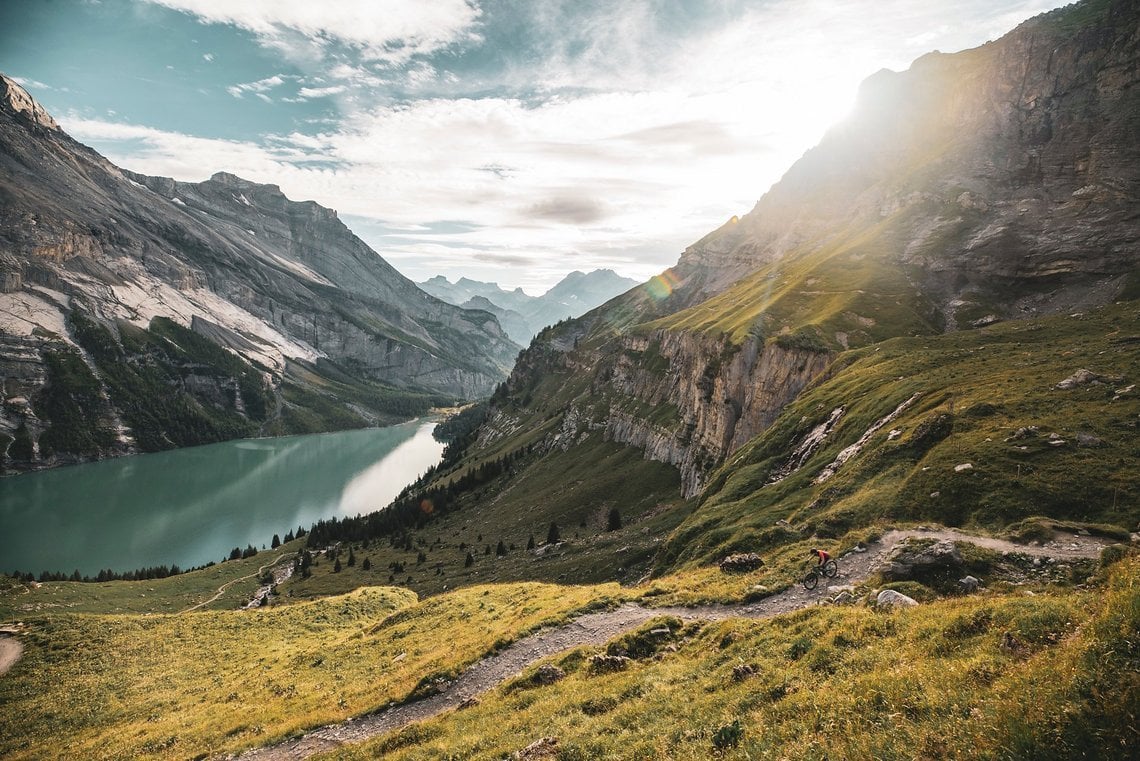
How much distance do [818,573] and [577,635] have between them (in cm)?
1072

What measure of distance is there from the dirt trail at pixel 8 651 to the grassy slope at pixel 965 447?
49.3 m

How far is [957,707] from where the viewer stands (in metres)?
8.95

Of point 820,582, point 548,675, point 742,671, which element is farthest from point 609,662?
point 820,582

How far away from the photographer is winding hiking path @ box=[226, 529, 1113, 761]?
1964 centimetres

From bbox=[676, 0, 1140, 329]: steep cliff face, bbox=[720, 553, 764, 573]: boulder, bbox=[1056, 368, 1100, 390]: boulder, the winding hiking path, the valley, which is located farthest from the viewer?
bbox=[676, 0, 1140, 329]: steep cliff face

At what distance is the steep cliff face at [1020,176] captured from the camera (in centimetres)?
7194

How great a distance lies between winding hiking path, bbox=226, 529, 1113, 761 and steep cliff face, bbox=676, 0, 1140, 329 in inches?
2531

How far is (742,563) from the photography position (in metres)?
26.6

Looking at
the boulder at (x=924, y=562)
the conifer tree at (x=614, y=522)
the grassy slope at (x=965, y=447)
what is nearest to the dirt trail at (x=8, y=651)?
the grassy slope at (x=965, y=447)

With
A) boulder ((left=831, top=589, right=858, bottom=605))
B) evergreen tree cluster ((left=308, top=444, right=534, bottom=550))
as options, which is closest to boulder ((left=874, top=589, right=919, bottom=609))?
boulder ((left=831, top=589, right=858, bottom=605))

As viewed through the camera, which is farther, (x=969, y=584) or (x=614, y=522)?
(x=614, y=522)

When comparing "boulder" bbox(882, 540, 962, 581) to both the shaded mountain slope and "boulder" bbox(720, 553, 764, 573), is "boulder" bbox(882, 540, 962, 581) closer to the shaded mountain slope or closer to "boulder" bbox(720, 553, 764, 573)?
the shaded mountain slope

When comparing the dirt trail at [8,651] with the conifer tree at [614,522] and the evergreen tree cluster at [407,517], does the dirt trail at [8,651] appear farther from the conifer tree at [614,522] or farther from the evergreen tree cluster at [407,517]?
the evergreen tree cluster at [407,517]

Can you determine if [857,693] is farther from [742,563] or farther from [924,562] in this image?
[742,563]
